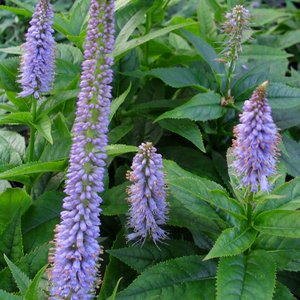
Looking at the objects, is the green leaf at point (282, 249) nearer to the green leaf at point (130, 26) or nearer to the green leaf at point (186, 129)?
the green leaf at point (186, 129)

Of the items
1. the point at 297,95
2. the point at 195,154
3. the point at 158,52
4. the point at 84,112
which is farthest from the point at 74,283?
the point at 158,52

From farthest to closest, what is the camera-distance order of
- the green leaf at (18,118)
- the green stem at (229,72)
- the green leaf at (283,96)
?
1. the green leaf at (283,96)
2. the green stem at (229,72)
3. the green leaf at (18,118)

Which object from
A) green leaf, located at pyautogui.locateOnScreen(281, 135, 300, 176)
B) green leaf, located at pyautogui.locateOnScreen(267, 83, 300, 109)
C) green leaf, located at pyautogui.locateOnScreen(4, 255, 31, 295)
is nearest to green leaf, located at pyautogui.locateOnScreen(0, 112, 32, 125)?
green leaf, located at pyautogui.locateOnScreen(4, 255, 31, 295)

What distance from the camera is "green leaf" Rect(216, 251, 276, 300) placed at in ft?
8.69

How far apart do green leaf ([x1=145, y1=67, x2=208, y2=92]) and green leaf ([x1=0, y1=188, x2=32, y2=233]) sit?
50.8 inches

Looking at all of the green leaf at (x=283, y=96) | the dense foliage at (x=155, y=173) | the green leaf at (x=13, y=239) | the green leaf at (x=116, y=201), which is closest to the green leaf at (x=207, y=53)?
the dense foliage at (x=155, y=173)

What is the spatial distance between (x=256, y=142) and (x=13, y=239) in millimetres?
1541

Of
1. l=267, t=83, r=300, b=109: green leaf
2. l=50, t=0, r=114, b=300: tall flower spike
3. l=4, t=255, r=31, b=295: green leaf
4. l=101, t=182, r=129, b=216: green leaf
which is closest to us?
l=50, t=0, r=114, b=300: tall flower spike

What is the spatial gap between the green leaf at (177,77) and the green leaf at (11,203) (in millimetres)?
1291

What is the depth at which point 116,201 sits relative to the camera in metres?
3.43

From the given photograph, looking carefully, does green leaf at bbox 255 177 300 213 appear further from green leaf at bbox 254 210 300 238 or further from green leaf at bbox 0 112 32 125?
green leaf at bbox 0 112 32 125

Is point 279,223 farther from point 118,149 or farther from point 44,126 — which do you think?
point 44,126

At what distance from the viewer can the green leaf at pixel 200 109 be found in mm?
3611

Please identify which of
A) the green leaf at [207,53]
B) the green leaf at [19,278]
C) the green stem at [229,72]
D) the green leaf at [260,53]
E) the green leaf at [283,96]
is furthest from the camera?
the green leaf at [260,53]
